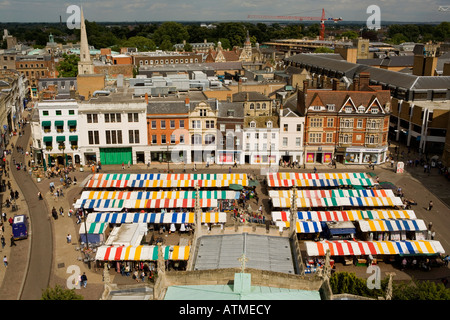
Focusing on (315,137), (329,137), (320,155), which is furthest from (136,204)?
(329,137)

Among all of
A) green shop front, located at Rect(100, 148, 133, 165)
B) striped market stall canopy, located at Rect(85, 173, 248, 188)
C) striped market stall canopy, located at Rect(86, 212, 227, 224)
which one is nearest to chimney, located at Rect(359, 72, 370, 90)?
striped market stall canopy, located at Rect(85, 173, 248, 188)

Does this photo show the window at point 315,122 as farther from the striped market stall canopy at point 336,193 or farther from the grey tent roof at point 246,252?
the grey tent roof at point 246,252

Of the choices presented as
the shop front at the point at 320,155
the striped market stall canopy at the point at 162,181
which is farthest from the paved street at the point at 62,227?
the striped market stall canopy at the point at 162,181

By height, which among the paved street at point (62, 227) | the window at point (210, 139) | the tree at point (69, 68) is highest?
the tree at point (69, 68)

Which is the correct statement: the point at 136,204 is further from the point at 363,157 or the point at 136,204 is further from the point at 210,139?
the point at 363,157

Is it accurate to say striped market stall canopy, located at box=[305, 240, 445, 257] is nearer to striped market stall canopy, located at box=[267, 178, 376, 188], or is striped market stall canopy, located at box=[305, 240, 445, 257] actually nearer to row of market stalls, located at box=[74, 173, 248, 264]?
row of market stalls, located at box=[74, 173, 248, 264]

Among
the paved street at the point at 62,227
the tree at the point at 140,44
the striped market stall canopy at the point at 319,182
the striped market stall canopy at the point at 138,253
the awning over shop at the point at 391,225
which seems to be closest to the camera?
the paved street at the point at 62,227

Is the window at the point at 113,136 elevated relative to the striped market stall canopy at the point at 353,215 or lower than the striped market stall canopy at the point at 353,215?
elevated

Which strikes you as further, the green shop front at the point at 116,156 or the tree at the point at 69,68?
the tree at the point at 69,68
